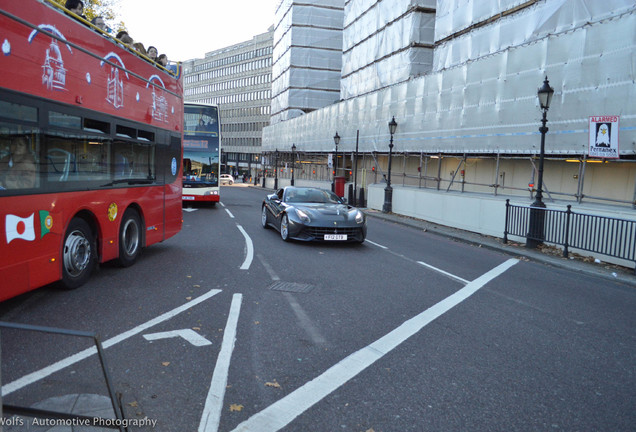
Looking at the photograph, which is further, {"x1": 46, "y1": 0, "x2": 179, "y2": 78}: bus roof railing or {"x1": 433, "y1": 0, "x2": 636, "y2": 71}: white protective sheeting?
{"x1": 433, "y1": 0, "x2": 636, "y2": 71}: white protective sheeting

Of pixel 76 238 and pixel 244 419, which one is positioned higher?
pixel 76 238

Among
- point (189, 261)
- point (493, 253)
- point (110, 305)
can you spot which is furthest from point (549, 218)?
point (110, 305)

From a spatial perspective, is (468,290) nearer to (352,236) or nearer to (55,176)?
(352,236)

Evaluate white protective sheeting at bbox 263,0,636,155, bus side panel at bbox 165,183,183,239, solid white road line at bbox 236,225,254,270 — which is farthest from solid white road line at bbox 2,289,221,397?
white protective sheeting at bbox 263,0,636,155

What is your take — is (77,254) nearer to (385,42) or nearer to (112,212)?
(112,212)

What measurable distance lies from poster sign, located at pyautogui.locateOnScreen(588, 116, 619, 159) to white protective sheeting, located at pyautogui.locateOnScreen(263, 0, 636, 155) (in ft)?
7.48

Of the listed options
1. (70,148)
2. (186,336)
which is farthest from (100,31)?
(186,336)

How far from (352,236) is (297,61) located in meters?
48.4

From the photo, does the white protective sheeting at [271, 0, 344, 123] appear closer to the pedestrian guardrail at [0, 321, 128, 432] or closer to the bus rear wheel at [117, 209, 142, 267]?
the bus rear wheel at [117, 209, 142, 267]

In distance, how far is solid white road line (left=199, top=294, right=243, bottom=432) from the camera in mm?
3322

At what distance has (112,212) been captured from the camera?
7.70 meters

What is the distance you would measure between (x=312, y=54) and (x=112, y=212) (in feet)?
173

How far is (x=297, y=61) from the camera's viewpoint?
186 ft

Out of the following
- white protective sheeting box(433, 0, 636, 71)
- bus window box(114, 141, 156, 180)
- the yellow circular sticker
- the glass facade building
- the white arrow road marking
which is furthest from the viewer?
the glass facade building
